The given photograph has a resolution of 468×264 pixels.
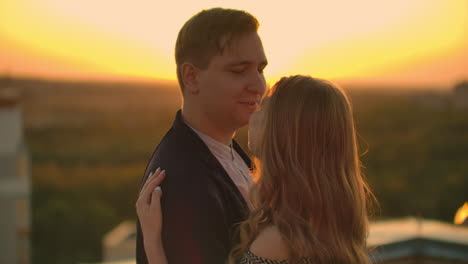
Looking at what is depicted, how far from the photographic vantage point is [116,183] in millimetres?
32281

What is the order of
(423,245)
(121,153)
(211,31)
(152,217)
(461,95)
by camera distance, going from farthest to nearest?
(121,153) < (461,95) < (423,245) < (211,31) < (152,217)

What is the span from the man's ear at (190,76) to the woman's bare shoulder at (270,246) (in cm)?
45

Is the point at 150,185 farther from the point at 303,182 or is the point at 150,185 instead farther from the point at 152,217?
the point at 303,182

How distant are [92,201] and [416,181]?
19965 millimetres

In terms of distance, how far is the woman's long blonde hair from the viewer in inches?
50.1

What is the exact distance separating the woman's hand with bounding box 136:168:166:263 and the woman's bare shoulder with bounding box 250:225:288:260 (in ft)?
0.81

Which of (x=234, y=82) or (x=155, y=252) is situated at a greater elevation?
(x=234, y=82)

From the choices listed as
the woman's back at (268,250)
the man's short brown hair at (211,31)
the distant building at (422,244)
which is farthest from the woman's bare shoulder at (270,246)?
the distant building at (422,244)

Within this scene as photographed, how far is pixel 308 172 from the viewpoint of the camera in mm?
1299

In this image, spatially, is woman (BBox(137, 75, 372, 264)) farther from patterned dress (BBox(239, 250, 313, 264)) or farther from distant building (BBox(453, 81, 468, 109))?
distant building (BBox(453, 81, 468, 109))

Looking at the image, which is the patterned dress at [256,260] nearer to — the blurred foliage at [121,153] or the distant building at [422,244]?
the distant building at [422,244]

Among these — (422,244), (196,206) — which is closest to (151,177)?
(196,206)

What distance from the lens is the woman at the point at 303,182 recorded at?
1260mm

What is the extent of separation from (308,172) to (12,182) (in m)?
16.8
